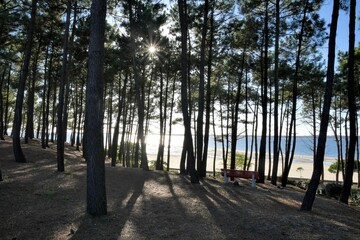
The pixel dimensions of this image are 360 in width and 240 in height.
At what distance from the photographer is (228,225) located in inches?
239

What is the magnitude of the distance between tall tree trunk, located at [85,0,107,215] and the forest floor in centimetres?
59

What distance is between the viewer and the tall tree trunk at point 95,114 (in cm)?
616

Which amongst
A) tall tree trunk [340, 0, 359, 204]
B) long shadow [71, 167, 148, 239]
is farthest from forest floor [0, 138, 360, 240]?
tall tree trunk [340, 0, 359, 204]

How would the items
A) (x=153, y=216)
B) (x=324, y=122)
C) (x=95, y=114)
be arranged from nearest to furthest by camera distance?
(x=95, y=114) < (x=153, y=216) < (x=324, y=122)

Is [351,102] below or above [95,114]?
above

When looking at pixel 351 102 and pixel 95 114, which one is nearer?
pixel 95 114

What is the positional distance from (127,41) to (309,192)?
13.7 meters

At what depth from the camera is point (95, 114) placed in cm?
615

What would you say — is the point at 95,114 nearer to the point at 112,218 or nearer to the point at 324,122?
the point at 112,218

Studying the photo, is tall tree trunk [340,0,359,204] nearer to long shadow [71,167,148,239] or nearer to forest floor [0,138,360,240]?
forest floor [0,138,360,240]

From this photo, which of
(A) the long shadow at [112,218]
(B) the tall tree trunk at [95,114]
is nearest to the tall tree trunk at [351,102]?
(A) the long shadow at [112,218]

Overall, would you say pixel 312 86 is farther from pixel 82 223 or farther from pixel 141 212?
pixel 82 223

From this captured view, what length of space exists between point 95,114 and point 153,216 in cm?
291

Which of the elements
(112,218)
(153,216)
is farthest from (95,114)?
(153,216)
